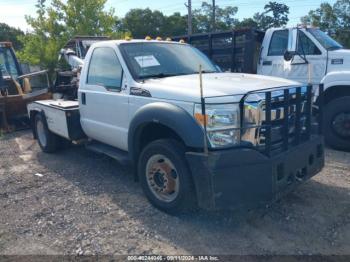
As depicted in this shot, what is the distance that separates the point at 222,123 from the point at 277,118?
64 centimetres

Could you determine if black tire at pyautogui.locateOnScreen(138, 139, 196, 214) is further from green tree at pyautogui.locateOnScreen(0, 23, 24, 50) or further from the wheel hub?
green tree at pyautogui.locateOnScreen(0, 23, 24, 50)

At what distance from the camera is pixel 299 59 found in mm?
7312

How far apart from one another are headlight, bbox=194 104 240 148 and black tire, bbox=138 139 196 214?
42 centimetres

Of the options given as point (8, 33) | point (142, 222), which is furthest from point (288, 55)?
point (8, 33)

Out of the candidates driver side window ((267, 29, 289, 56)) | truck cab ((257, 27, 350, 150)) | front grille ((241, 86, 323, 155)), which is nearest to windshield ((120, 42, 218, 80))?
front grille ((241, 86, 323, 155))

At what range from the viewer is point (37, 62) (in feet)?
72.0

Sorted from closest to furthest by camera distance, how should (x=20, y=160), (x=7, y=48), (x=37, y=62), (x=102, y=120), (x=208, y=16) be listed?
(x=102, y=120) → (x=20, y=160) → (x=7, y=48) → (x=37, y=62) → (x=208, y=16)

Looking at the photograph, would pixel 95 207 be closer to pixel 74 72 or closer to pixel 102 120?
pixel 102 120

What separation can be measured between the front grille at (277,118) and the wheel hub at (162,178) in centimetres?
88

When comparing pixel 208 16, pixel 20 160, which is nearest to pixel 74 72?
pixel 20 160

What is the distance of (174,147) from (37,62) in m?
20.3

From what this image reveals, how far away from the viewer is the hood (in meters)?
3.71

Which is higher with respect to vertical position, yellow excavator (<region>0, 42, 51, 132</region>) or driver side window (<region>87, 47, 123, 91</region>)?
driver side window (<region>87, 47, 123, 91</region>)

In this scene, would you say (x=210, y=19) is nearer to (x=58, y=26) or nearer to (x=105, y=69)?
(x=58, y=26)
